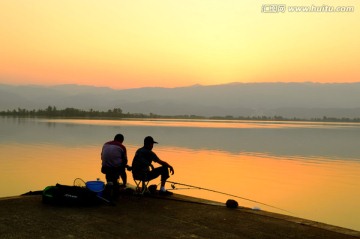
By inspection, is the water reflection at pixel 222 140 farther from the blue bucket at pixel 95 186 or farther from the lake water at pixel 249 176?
the blue bucket at pixel 95 186

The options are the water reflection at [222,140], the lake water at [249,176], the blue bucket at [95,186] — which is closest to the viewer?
the blue bucket at [95,186]

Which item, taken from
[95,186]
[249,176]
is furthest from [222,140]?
[95,186]

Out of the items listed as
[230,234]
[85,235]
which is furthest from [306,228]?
[85,235]

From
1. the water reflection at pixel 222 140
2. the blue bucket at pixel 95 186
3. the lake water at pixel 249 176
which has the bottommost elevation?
the lake water at pixel 249 176

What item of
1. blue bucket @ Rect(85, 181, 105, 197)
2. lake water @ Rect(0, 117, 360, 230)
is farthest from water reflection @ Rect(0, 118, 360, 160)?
blue bucket @ Rect(85, 181, 105, 197)

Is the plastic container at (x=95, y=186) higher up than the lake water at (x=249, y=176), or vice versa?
the plastic container at (x=95, y=186)

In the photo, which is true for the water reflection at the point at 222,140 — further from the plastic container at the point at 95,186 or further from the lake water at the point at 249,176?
the plastic container at the point at 95,186

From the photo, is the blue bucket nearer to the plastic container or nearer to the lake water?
the plastic container

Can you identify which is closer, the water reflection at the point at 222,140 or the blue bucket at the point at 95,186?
the blue bucket at the point at 95,186

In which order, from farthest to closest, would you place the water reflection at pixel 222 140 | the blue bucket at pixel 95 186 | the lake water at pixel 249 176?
the water reflection at pixel 222 140, the lake water at pixel 249 176, the blue bucket at pixel 95 186

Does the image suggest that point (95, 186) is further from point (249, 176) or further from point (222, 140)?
point (222, 140)

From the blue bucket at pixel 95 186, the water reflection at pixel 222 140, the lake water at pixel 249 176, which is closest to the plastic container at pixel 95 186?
the blue bucket at pixel 95 186

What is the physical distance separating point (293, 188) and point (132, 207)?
42.6ft

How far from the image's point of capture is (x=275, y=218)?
859 cm
